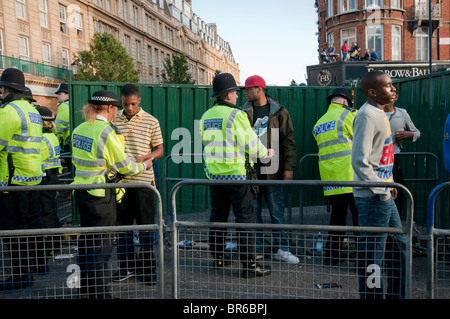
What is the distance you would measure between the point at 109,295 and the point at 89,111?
1.74m

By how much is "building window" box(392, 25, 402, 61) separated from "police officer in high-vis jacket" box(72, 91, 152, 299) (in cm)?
3016

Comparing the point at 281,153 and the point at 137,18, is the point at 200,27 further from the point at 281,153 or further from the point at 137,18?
the point at 281,153

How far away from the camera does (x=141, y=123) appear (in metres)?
4.72

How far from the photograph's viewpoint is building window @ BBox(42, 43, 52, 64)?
33.2m

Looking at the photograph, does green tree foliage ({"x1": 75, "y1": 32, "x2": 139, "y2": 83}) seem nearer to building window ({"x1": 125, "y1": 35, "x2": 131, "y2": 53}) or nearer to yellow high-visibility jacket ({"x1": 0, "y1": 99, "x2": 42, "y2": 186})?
building window ({"x1": 125, "y1": 35, "x2": 131, "y2": 53})

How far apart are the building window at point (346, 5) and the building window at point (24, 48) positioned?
24.2 meters

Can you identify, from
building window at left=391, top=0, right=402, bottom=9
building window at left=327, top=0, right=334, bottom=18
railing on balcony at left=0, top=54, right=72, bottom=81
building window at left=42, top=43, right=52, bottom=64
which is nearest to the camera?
railing on balcony at left=0, top=54, right=72, bottom=81

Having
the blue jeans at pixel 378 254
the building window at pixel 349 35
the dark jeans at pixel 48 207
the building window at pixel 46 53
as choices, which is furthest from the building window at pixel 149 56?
the blue jeans at pixel 378 254

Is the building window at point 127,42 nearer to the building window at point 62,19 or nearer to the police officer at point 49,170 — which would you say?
the building window at point 62,19

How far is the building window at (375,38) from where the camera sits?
29125 millimetres

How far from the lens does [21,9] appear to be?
3078 centimetres

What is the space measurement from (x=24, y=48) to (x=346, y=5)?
24.7 m

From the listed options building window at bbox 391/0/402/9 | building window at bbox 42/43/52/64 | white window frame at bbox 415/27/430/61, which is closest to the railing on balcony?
building window at bbox 42/43/52/64
